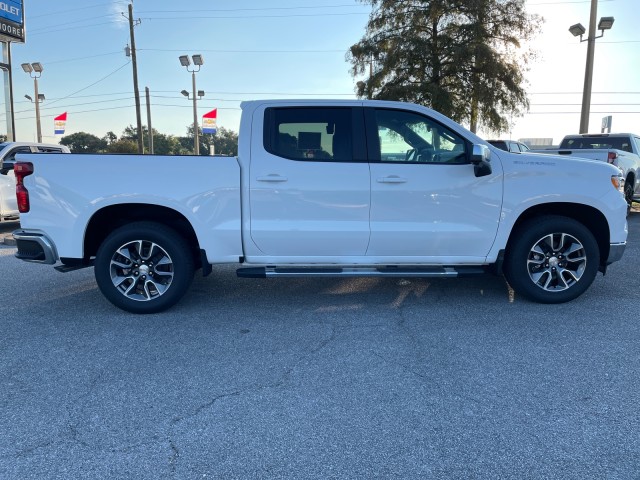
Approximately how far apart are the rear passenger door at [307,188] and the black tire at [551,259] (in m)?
1.61

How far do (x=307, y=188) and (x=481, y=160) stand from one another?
5.37ft

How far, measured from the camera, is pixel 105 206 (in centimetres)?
446

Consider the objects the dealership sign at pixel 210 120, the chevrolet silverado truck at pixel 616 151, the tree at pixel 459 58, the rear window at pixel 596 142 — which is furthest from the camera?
the dealership sign at pixel 210 120

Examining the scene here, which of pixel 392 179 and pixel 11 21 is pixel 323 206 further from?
pixel 11 21

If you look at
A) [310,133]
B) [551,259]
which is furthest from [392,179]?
[551,259]

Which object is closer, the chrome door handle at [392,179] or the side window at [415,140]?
the chrome door handle at [392,179]

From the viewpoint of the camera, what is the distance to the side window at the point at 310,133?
15.1 feet

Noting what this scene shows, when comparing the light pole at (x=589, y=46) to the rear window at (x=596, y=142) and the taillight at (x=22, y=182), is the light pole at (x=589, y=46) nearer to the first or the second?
the rear window at (x=596, y=142)

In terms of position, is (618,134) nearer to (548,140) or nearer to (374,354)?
(374,354)

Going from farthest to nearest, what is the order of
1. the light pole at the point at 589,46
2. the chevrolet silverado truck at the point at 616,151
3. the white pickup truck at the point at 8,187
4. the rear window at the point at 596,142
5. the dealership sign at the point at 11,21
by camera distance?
the light pole at the point at 589,46 → the dealership sign at the point at 11,21 → the rear window at the point at 596,142 → the chevrolet silverado truck at the point at 616,151 → the white pickup truck at the point at 8,187

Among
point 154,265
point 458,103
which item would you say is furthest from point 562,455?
point 458,103

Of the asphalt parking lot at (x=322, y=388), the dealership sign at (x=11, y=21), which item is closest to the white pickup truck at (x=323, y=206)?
the asphalt parking lot at (x=322, y=388)

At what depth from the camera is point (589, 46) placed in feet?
54.1

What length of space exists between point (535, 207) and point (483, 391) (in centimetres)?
246
